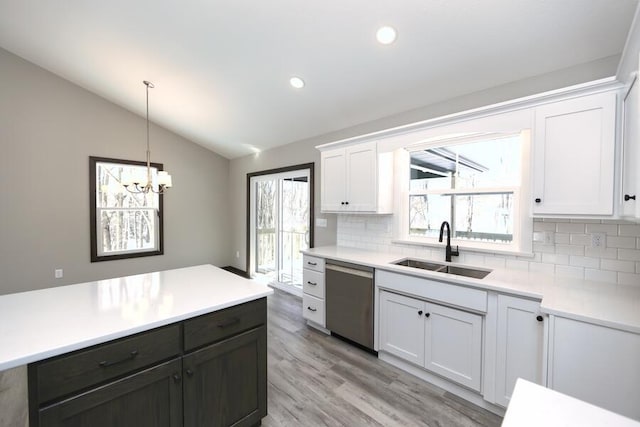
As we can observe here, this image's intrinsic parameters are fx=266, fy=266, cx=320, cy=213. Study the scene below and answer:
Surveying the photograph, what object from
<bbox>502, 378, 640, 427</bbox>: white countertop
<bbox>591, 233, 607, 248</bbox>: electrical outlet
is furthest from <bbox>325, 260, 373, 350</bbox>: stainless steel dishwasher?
<bbox>502, 378, 640, 427</bbox>: white countertop

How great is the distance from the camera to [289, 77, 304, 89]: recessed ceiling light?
2.88m

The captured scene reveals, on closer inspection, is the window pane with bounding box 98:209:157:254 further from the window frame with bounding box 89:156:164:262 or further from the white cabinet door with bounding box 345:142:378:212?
the white cabinet door with bounding box 345:142:378:212

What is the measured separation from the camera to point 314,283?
3.08m

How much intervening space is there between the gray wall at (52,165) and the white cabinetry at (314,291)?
10.8 feet

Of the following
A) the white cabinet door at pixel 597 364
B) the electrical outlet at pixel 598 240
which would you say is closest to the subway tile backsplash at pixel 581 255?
the electrical outlet at pixel 598 240

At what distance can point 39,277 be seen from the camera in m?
3.86

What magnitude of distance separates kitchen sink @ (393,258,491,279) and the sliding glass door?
71.1 inches

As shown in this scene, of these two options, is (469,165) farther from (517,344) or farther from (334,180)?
(517,344)

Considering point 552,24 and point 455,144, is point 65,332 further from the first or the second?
point 552,24

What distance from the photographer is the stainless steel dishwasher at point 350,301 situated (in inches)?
101

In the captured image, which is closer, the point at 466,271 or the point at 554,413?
→ the point at 554,413

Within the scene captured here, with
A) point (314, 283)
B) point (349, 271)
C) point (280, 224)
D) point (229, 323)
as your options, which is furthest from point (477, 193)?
point (280, 224)

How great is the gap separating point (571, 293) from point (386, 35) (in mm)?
2230

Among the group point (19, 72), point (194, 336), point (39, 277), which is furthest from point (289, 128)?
point (39, 277)
